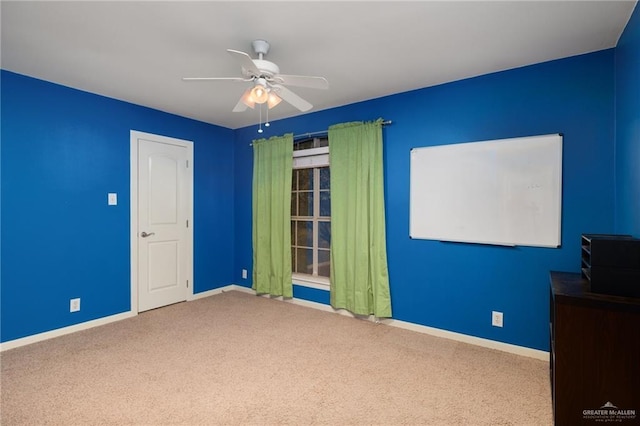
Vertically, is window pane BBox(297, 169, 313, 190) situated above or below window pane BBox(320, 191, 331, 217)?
above

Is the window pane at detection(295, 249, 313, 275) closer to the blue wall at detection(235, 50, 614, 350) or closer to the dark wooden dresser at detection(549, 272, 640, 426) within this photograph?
the blue wall at detection(235, 50, 614, 350)

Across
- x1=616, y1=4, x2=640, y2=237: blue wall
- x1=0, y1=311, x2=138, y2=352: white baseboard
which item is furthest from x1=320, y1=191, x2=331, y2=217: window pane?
x1=616, y1=4, x2=640, y2=237: blue wall

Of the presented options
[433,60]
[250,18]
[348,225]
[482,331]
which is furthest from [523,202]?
[250,18]

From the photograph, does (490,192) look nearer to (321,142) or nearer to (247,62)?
(321,142)

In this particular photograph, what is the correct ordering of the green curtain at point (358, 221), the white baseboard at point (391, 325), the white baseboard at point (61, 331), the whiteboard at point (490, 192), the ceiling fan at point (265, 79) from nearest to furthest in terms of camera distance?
the ceiling fan at point (265, 79) → the whiteboard at point (490, 192) → the white baseboard at point (391, 325) → the white baseboard at point (61, 331) → the green curtain at point (358, 221)

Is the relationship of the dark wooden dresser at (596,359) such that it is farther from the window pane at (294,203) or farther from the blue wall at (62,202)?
the blue wall at (62,202)

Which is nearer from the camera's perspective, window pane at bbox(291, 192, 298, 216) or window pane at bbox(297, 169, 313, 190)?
window pane at bbox(297, 169, 313, 190)

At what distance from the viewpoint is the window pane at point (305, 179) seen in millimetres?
4191

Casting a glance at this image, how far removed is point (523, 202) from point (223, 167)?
12.3ft

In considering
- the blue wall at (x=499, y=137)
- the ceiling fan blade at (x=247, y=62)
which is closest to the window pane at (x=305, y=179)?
the blue wall at (x=499, y=137)

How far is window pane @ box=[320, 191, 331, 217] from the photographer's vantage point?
4023 millimetres

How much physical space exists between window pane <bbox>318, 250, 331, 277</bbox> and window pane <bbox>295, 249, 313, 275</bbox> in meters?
0.13

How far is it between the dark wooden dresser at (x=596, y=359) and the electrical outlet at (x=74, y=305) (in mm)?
3955

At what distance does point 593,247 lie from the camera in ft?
5.41
